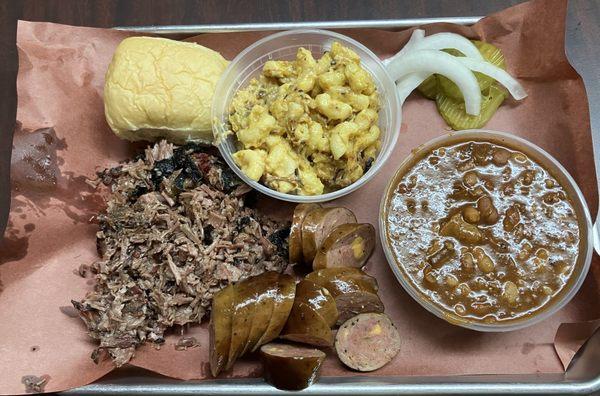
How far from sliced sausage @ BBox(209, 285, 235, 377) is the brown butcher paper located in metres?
0.20

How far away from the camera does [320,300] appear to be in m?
2.73

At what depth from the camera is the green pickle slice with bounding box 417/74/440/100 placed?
3.26 meters

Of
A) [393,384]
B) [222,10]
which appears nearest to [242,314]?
[393,384]

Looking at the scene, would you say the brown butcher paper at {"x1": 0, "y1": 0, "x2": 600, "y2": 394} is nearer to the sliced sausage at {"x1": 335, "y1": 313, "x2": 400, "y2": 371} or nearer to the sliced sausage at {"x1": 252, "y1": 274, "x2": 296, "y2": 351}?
the sliced sausage at {"x1": 335, "y1": 313, "x2": 400, "y2": 371}

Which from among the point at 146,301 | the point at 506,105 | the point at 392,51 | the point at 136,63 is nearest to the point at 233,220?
the point at 146,301

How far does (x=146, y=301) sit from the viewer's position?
2898 mm

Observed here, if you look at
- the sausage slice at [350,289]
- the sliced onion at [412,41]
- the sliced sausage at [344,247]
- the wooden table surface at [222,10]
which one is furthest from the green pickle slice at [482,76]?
the sausage slice at [350,289]

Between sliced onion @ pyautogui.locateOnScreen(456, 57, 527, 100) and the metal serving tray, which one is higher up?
sliced onion @ pyautogui.locateOnScreen(456, 57, 527, 100)

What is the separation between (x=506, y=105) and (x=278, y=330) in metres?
1.75

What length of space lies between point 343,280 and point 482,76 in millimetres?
1363

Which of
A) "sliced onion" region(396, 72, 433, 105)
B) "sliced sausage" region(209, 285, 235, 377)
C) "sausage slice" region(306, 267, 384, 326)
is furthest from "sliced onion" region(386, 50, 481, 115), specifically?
"sliced sausage" region(209, 285, 235, 377)

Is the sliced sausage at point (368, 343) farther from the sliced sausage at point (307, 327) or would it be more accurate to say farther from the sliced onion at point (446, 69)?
the sliced onion at point (446, 69)

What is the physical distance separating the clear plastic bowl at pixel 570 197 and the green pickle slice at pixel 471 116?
0.25 meters

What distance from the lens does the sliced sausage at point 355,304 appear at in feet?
9.21
